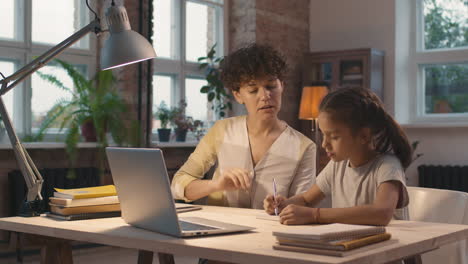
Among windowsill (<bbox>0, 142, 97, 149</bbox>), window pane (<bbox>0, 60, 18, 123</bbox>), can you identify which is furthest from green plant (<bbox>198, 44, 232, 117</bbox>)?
window pane (<bbox>0, 60, 18, 123</bbox>)

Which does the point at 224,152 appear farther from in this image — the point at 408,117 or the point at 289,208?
the point at 408,117

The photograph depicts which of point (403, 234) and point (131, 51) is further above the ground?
point (131, 51)

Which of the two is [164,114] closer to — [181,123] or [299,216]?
[181,123]

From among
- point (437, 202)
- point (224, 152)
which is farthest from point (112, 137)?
point (437, 202)

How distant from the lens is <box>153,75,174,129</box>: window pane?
5527 mm

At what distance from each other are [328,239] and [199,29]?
482 centimetres

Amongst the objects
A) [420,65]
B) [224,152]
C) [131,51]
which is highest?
[420,65]

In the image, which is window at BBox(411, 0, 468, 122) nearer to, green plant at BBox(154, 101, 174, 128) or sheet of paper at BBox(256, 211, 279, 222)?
green plant at BBox(154, 101, 174, 128)

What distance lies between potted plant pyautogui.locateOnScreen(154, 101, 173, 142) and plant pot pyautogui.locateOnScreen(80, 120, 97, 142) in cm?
67

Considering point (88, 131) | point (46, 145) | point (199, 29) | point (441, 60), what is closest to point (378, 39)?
point (441, 60)

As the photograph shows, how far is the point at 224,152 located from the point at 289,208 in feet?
2.81

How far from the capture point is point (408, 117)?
6539mm

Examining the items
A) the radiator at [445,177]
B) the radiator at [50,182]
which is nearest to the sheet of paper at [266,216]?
the radiator at [50,182]

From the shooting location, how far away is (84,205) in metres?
2.11
